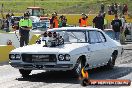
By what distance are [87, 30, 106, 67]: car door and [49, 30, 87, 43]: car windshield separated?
200 mm

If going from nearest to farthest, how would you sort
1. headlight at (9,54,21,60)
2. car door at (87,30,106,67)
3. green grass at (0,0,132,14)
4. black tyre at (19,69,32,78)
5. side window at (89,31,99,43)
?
headlight at (9,54,21,60), black tyre at (19,69,32,78), car door at (87,30,106,67), side window at (89,31,99,43), green grass at (0,0,132,14)

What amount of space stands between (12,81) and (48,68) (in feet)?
3.17

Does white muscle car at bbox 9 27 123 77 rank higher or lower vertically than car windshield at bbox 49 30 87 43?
lower

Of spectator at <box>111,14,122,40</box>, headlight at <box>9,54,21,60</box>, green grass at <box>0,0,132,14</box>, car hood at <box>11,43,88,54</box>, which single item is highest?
car hood at <box>11,43,88,54</box>

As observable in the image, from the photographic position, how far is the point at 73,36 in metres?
14.3

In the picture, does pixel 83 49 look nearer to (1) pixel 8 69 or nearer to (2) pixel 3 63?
(1) pixel 8 69

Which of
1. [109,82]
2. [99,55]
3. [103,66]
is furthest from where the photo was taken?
[103,66]

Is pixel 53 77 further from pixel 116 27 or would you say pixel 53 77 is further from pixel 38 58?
pixel 116 27

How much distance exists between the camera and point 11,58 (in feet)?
44.1

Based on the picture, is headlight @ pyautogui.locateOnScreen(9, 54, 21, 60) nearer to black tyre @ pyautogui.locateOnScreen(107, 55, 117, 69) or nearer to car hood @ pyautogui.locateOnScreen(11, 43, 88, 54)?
car hood @ pyautogui.locateOnScreen(11, 43, 88, 54)

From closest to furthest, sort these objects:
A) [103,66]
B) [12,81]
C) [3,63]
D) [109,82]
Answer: [109,82] → [12,81] → [103,66] → [3,63]

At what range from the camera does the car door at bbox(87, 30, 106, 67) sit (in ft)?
46.2

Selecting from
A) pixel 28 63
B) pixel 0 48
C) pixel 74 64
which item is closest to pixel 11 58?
pixel 28 63

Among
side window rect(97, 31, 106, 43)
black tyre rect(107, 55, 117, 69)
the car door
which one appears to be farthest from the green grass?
the car door
